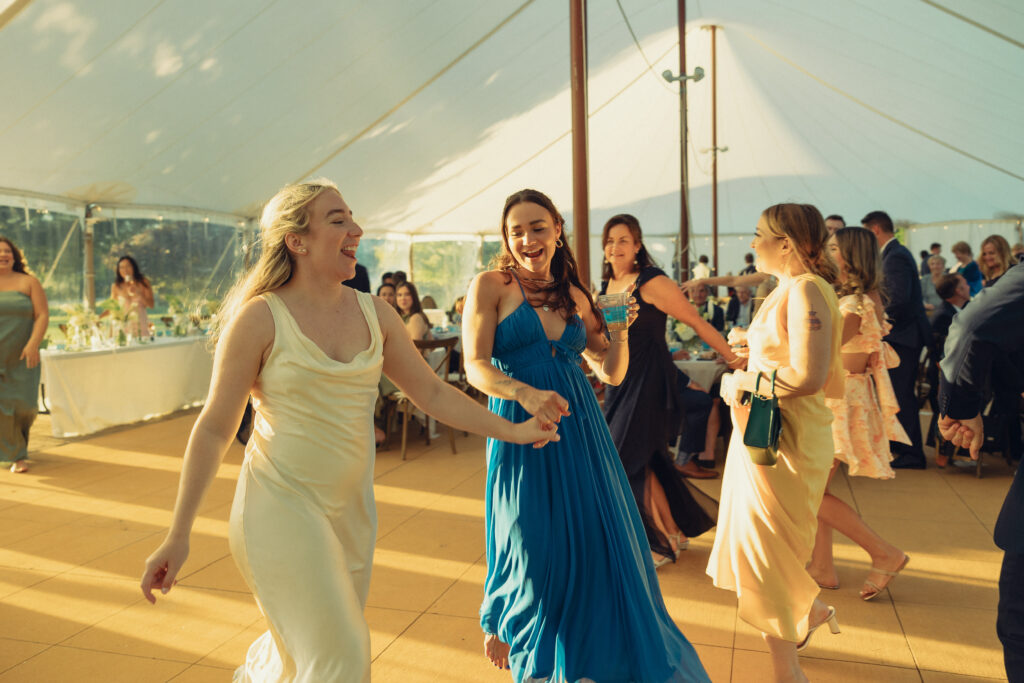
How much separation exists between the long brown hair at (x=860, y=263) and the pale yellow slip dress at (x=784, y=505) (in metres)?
1.15

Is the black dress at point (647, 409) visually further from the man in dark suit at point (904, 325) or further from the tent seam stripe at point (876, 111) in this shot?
the tent seam stripe at point (876, 111)

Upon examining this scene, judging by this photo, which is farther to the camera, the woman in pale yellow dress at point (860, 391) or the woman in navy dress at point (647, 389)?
the woman in navy dress at point (647, 389)

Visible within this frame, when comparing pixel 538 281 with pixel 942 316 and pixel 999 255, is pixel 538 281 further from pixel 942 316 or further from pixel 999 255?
pixel 942 316

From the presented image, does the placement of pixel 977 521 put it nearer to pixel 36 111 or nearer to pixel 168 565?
pixel 168 565

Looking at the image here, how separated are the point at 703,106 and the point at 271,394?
16749mm

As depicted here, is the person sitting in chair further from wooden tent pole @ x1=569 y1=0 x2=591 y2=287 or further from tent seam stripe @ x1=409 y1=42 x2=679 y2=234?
wooden tent pole @ x1=569 y1=0 x2=591 y2=287

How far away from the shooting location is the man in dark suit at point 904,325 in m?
5.79

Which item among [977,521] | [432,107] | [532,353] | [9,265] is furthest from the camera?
[432,107]

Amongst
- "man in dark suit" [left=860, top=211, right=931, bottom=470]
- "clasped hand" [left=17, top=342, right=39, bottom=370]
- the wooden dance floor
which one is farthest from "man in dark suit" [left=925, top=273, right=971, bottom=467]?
"clasped hand" [left=17, top=342, right=39, bottom=370]

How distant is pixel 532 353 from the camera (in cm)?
251

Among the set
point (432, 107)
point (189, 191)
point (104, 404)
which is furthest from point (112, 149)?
point (432, 107)

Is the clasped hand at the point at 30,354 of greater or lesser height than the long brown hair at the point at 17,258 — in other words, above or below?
below

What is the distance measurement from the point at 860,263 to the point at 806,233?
1.22m

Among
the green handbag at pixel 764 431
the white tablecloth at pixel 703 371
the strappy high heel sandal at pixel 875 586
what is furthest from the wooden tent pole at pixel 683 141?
the green handbag at pixel 764 431
